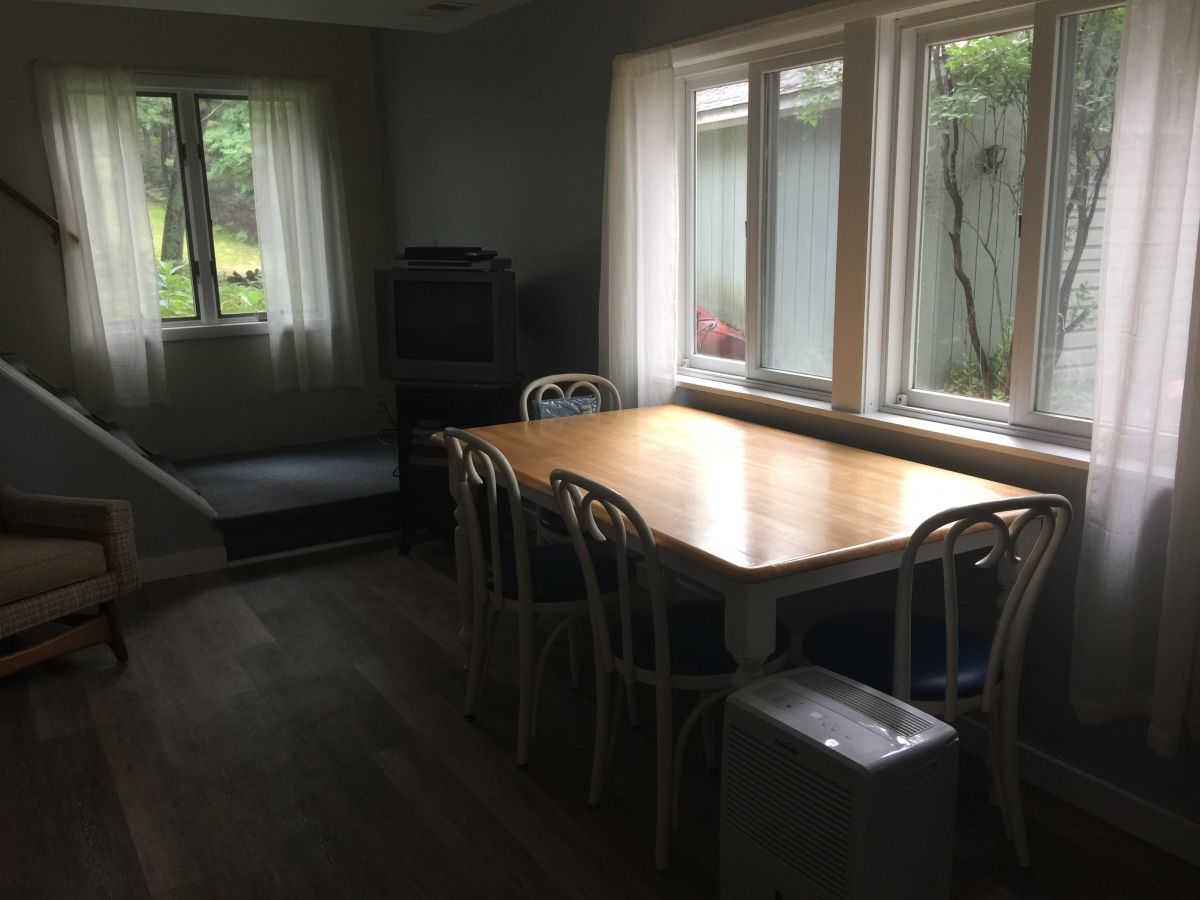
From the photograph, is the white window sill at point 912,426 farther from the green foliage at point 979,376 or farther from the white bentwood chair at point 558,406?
the white bentwood chair at point 558,406

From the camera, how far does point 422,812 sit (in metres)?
2.49

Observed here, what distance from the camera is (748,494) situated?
253 centimetres

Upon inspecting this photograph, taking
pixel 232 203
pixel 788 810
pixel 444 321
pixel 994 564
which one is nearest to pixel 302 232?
pixel 232 203

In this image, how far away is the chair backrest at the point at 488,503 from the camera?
2.57m

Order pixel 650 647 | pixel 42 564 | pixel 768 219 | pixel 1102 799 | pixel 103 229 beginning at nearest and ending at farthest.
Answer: pixel 650 647 → pixel 1102 799 → pixel 42 564 → pixel 768 219 → pixel 103 229

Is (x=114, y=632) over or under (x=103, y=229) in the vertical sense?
under

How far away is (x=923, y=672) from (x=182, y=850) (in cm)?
175

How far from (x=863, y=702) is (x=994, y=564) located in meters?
0.44

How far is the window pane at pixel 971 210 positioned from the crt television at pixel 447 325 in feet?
6.31

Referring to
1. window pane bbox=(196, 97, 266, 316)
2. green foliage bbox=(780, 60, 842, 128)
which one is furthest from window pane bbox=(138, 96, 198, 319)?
green foliage bbox=(780, 60, 842, 128)

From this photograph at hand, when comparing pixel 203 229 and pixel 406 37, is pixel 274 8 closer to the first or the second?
pixel 406 37

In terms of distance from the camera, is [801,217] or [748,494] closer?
[748,494]

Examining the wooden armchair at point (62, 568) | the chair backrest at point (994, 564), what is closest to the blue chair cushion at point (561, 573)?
the chair backrest at point (994, 564)

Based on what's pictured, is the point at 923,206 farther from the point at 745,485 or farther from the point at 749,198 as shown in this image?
the point at 745,485
